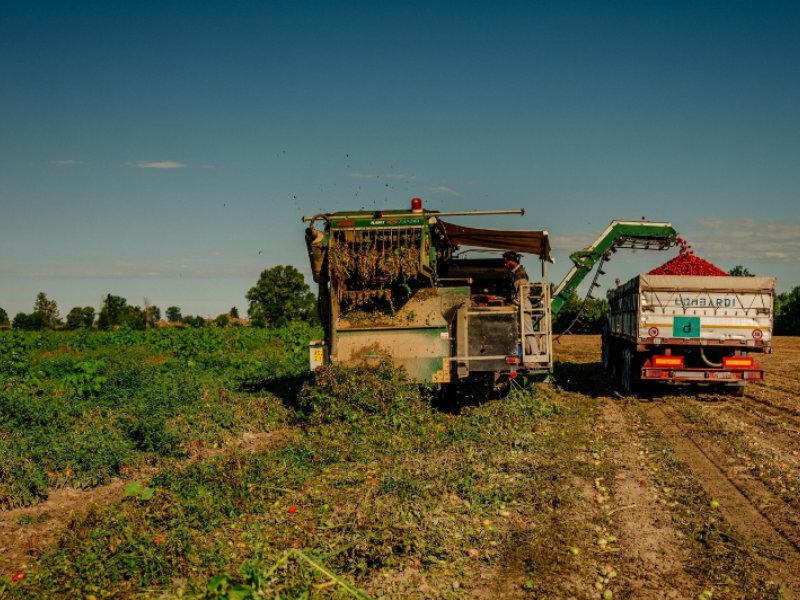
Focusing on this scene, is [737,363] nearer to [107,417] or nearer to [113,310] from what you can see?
[107,417]

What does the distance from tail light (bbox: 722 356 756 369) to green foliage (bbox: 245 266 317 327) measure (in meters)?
79.7

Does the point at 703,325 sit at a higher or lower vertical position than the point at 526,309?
lower

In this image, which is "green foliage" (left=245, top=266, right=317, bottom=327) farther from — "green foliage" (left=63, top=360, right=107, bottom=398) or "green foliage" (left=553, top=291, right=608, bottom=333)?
"green foliage" (left=63, top=360, right=107, bottom=398)

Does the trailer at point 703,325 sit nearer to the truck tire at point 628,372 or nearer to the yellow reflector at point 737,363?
the yellow reflector at point 737,363

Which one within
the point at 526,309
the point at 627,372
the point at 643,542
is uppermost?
the point at 526,309

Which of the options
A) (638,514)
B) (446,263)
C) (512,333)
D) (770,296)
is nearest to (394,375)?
(512,333)

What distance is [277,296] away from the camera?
307 ft

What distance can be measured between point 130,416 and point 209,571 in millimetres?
6493

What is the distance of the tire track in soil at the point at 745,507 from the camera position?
5.59m

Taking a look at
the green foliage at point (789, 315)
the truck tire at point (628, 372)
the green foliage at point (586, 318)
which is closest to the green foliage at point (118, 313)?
the green foliage at point (586, 318)

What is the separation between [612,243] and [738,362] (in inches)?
163

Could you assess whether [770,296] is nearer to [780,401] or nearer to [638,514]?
[780,401]

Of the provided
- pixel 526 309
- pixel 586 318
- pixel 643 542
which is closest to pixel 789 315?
pixel 586 318

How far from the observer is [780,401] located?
14086mm
